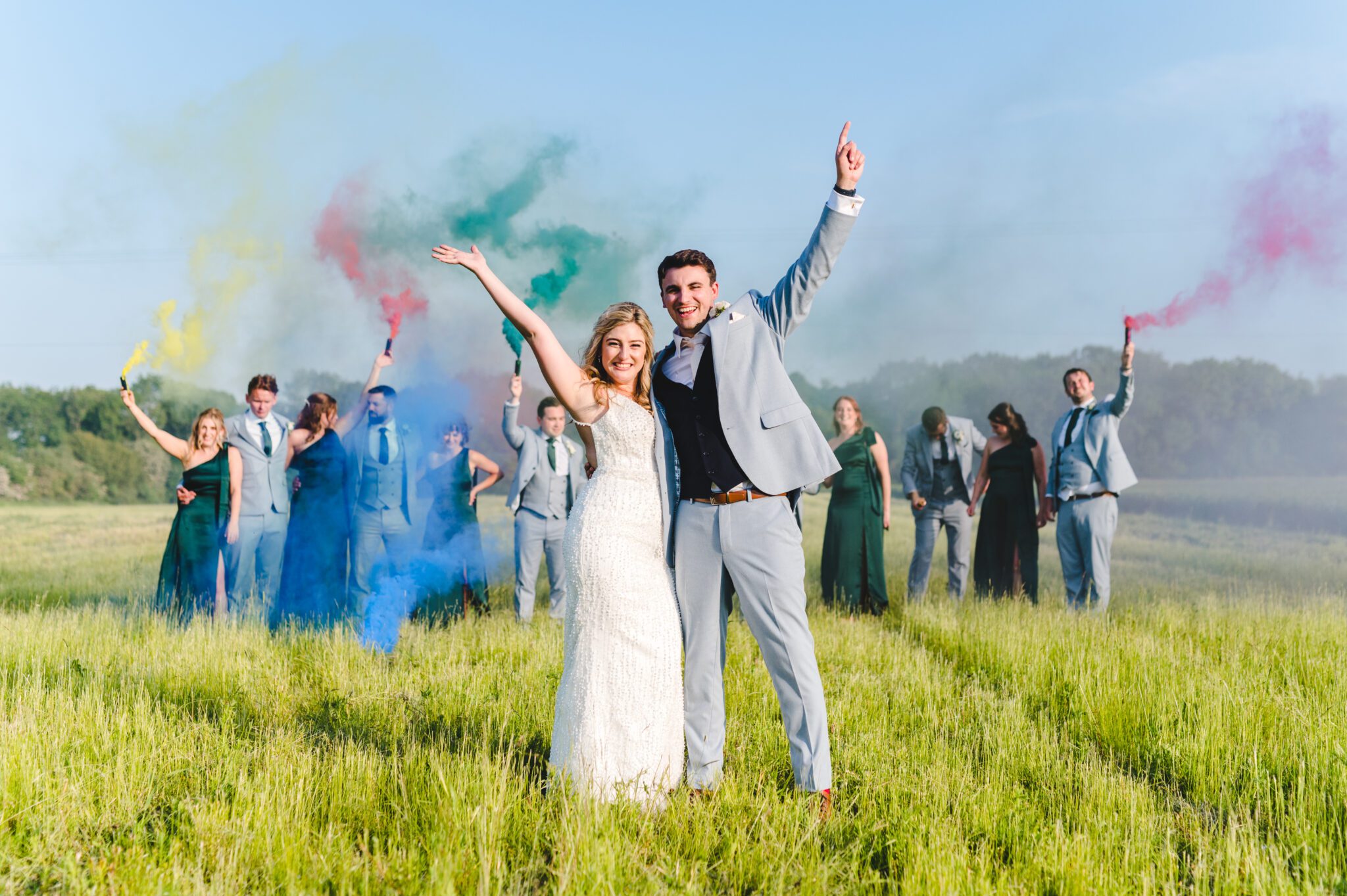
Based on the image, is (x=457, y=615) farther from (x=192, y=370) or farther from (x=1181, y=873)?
(x=1181, y=873)

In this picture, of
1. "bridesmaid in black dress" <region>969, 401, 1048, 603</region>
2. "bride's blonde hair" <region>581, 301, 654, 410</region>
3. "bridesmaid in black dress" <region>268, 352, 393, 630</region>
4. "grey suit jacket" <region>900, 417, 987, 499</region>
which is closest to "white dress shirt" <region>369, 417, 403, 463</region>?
"bridesmaid in black dress" <region>268, 352, 393, 630</region>

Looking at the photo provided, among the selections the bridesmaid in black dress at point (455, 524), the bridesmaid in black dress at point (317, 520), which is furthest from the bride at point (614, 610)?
the bridesmaid in black dress at point (455, 524)

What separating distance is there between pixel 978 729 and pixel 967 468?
5763mm

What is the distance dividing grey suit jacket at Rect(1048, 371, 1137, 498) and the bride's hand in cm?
695

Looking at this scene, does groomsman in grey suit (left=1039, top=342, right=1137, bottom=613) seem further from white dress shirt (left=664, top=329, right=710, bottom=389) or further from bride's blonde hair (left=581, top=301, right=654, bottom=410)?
bride's blonde hair (left=581, top=301, right=654, bottom=410)

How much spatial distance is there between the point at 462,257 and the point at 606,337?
0.73m

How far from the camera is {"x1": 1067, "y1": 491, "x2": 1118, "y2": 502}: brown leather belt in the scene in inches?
330

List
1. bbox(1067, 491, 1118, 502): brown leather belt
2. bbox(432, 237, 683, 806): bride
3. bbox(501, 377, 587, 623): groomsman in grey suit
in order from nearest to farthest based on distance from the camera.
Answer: bbox(432, 237, 683, 806): bride
bbox(1067, 491, 1118, 502): brown leather belt
bbox(501, 377, 587, 623): groomsman in grey suit

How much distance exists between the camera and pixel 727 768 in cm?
395

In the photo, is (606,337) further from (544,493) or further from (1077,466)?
(1077,466)

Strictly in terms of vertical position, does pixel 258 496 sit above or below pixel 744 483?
below

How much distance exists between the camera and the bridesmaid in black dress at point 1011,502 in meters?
9.91

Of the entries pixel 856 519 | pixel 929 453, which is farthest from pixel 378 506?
pixel 929 453

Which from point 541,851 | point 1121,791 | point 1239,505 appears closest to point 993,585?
point 1121,791
